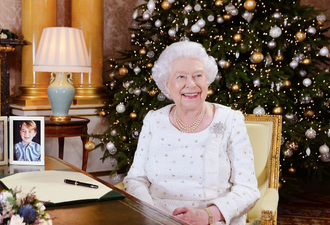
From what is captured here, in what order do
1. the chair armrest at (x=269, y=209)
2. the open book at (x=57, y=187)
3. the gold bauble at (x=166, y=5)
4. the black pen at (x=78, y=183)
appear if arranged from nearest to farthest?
the open book at (x=57, y=187)
the black pen at (x=78, y=183)
the chair armrest at (x=269, y=209)
the gold bauble at (x=166, y=5)

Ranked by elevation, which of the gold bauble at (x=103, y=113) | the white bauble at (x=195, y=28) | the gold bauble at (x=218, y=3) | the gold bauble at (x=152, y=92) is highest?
the gold bauble at (x=218, y=3)

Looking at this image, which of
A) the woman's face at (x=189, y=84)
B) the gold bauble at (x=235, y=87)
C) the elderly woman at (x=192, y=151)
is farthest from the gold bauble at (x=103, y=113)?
the woman's face at (x=189, y=84)

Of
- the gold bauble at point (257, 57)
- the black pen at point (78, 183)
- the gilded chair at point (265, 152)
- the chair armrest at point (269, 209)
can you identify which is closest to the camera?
the black pen at point (78, 183)

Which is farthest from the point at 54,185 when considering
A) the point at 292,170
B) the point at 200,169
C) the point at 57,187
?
the point at 292,170

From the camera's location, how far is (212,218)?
5.52ft

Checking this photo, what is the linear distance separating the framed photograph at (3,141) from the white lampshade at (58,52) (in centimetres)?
185

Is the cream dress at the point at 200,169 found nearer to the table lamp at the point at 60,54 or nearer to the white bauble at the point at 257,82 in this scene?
the white bauble at the point at 257,82

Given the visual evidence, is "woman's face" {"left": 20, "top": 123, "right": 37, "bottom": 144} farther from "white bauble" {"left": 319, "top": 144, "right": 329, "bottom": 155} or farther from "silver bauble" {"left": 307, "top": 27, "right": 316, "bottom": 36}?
"silver bauble" {"left": 307, "top": 27, "right": 316, "bottom": 36}

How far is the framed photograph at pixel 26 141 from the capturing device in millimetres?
1789

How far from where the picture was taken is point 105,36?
4898 mm

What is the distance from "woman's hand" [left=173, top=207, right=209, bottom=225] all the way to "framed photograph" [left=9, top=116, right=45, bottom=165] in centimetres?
62

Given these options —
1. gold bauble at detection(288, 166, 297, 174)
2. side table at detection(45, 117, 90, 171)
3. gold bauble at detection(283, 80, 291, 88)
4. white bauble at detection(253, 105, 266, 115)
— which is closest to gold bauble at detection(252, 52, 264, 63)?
gold bauble at detection(283, 80, 291, 88)

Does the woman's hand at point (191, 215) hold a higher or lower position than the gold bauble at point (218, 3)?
lower

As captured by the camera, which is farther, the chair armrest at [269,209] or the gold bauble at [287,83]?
the gold bauble at [287,83]
